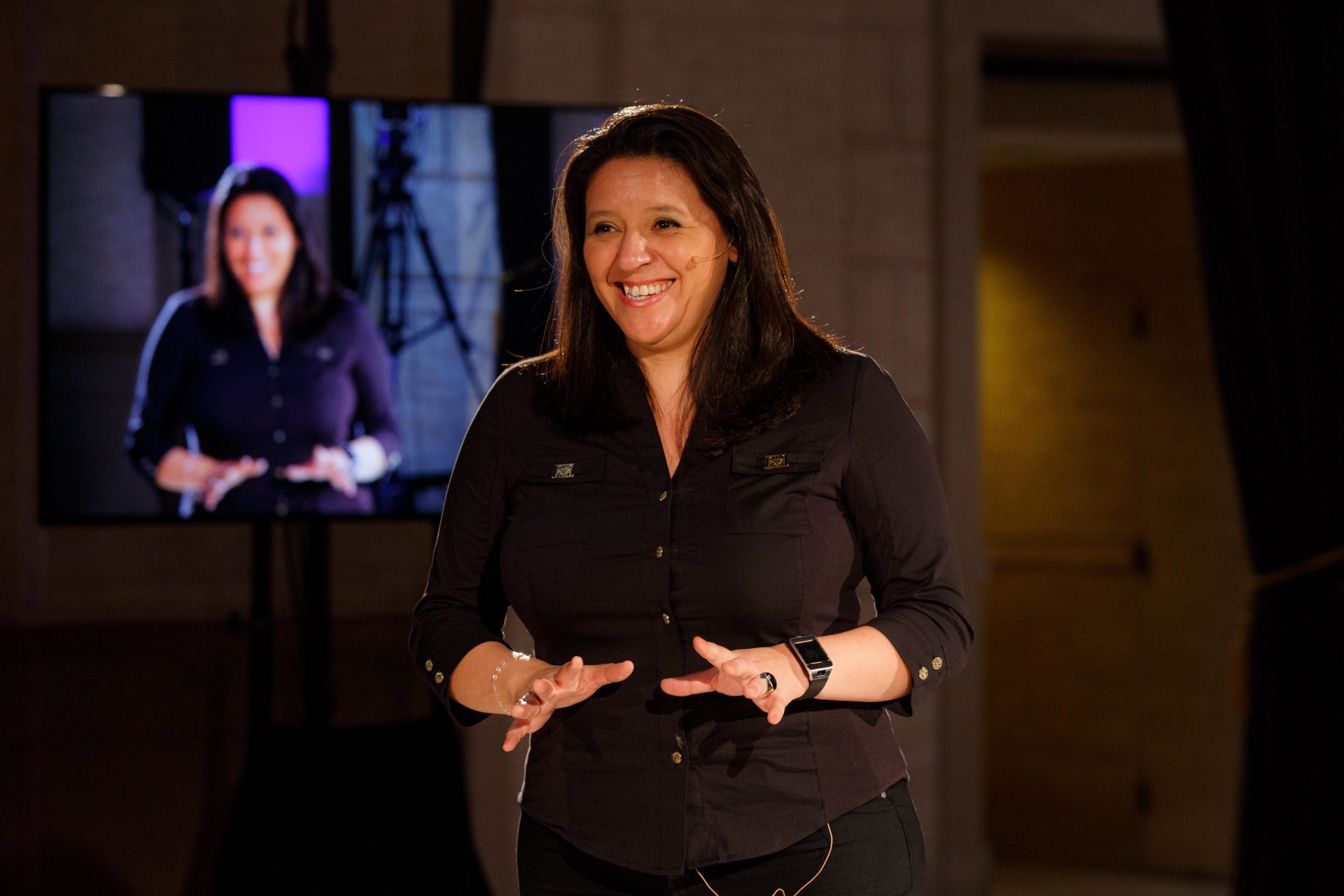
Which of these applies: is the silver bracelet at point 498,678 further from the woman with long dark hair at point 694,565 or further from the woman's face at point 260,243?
the woman's face at point 260,243

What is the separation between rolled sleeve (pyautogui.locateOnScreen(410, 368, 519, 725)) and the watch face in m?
0.40

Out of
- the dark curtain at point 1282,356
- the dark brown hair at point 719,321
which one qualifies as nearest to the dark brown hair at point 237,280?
the dark brown hair at point 719,321

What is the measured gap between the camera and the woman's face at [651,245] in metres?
1.51

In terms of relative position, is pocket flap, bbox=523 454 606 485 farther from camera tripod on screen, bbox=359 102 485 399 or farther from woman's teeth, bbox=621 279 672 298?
camera tripod on screen, bbox=359 102 485 399

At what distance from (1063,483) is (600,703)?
372 cm

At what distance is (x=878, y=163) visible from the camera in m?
3.43

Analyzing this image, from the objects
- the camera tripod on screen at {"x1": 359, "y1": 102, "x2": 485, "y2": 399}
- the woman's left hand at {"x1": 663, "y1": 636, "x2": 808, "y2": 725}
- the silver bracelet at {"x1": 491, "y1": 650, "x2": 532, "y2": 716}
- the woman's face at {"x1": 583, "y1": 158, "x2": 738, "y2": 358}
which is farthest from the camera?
the camera tripod on screen at {"x1": 359, "y1": 102, "x2": 485, "y2": 399}

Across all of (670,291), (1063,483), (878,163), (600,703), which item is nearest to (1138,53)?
(878,163)

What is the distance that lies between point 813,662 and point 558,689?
27cm

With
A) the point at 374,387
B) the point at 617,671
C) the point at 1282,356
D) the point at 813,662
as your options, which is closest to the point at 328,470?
the point at 374,387

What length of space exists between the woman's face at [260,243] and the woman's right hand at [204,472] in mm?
371

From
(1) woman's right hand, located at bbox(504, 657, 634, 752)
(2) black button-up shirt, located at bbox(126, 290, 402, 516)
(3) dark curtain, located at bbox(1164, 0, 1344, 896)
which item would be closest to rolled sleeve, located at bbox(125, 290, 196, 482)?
(2) black button-up shirt, located at bbox(126, 290, 402, 516)

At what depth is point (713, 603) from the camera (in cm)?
145

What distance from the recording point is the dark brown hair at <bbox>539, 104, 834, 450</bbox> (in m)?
1.51
